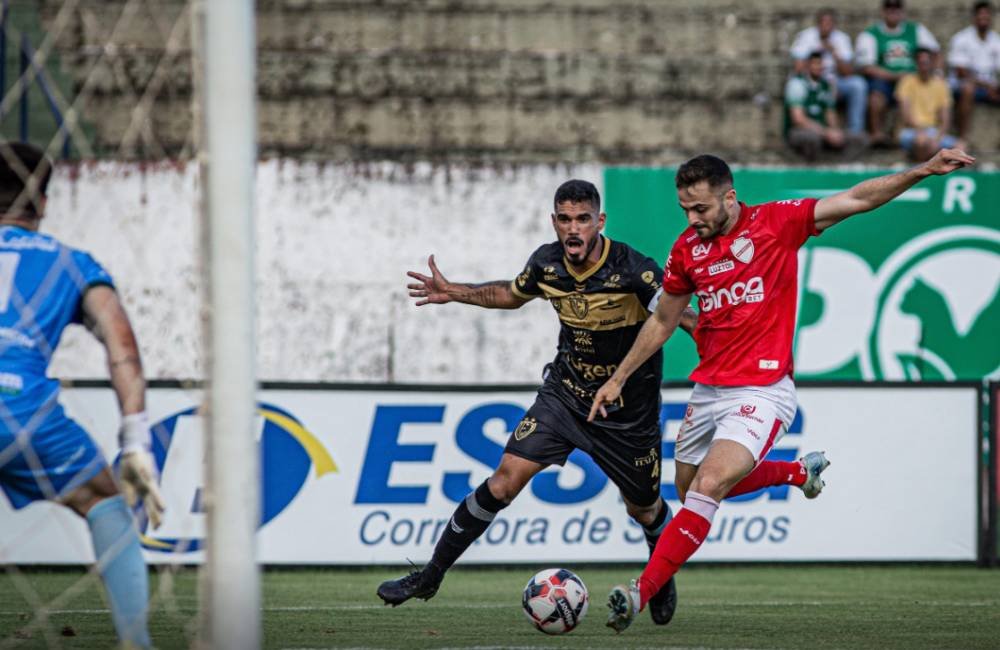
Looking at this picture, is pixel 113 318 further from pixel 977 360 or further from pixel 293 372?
pixel 977 360

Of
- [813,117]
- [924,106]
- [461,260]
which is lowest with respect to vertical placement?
[461,260]

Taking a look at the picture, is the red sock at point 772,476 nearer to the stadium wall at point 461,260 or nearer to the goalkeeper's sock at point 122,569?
the goalkeeper's sock at point 122,569

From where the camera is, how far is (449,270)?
1447 cm

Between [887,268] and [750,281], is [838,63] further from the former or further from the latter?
[750,281]

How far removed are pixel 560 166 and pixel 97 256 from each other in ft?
15.2

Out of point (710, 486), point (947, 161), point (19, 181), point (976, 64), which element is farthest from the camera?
point (976, 64)

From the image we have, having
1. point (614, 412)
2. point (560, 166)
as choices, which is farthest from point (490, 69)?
point (614, 412)

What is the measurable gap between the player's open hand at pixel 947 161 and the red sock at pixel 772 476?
6.17 ft

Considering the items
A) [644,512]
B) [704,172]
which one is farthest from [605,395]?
[704,172]

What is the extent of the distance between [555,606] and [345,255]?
27.5 ft

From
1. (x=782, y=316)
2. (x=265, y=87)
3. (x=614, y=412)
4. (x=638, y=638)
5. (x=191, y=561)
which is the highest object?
(x=265, y=87)

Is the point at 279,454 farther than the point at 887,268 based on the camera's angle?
No

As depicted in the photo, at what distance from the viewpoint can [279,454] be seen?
1038cm

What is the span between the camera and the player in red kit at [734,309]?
6.71 meters
